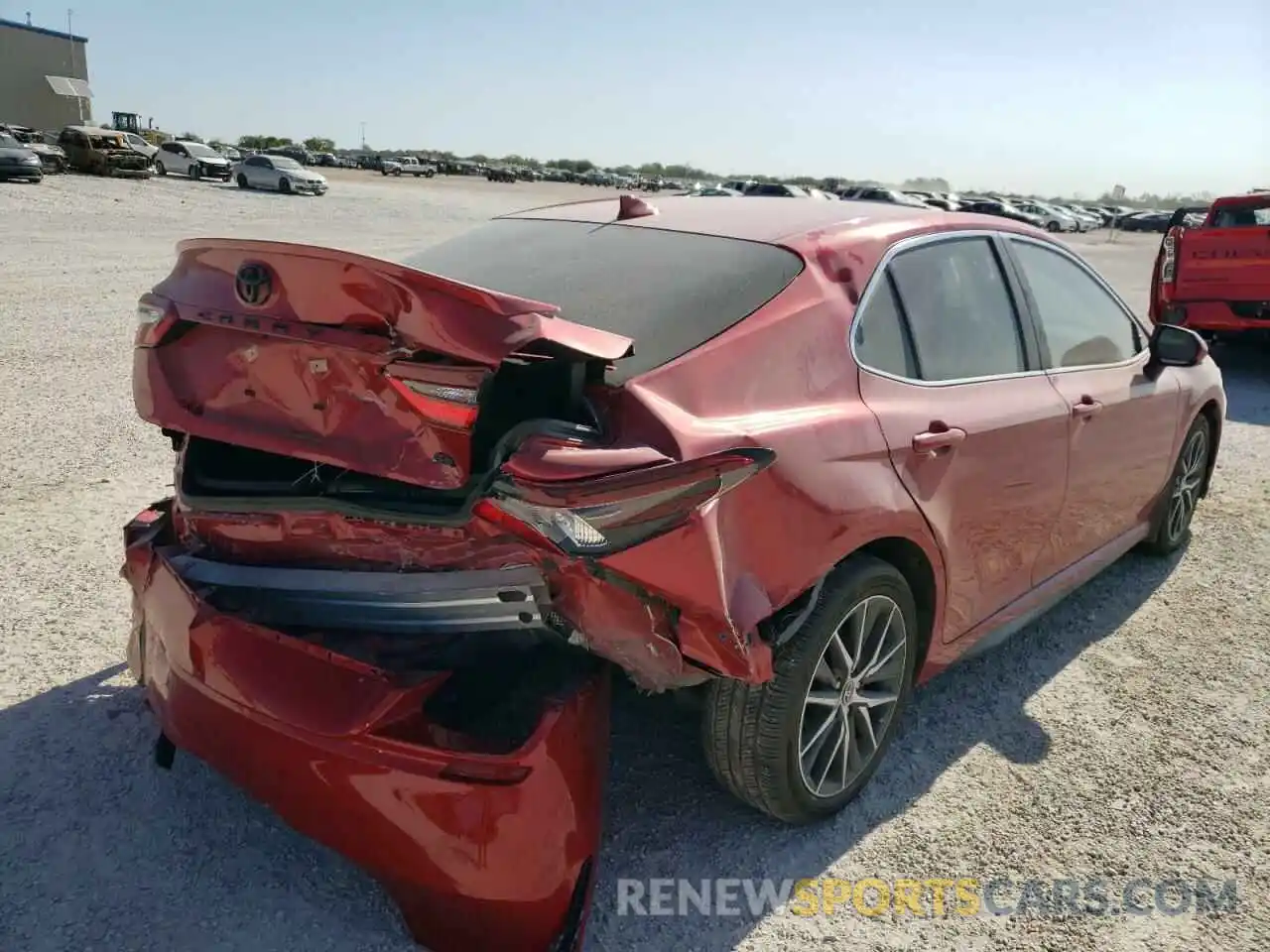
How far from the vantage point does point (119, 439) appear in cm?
584

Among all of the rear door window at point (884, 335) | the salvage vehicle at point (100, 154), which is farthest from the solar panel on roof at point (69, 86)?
the rear door window at point (884, 335)

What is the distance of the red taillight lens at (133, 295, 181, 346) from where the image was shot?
2459mm

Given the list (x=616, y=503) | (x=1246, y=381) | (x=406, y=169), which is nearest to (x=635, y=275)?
(x=616, y=503)

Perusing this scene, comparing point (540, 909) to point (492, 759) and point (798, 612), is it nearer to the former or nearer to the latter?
point (492, 759)

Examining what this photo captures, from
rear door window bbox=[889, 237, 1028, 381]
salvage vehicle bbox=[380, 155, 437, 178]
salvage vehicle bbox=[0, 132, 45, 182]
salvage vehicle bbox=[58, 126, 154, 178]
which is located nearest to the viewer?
rear door window bbox=[889, 237, 1028, 381]

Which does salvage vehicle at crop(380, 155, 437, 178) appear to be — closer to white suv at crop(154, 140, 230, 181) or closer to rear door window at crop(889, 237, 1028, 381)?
white suv at crop(154, 140, 230, 181)

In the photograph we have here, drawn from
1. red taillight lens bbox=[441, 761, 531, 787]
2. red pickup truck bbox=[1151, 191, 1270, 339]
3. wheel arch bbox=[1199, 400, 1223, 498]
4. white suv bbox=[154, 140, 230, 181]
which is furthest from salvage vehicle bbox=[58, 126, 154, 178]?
red taillight lens bbox=[441, 761, 531, 787]

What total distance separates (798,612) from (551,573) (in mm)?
717

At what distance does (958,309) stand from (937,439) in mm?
653

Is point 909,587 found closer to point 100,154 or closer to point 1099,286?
point 1099,286

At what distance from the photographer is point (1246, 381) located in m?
9.98

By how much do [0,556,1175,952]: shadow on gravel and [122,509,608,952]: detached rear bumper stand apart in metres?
0.30

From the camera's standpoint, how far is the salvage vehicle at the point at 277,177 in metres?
34.7

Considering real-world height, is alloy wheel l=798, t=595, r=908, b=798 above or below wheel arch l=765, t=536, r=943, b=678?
below
